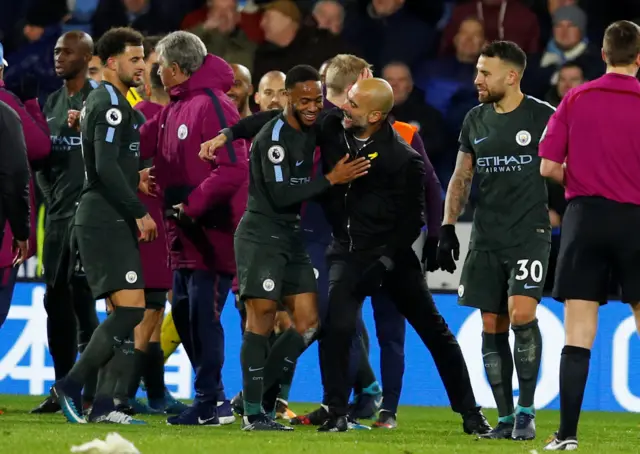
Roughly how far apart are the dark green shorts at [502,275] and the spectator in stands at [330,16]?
19.5ft

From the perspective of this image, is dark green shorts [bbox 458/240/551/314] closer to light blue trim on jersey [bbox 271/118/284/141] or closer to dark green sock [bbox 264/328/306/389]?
dark green sock [bbox 264/328/306/389]

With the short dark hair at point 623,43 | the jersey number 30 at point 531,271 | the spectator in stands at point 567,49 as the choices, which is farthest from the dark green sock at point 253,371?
the spectator in stands at point 567,49

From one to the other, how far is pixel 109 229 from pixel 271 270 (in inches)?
39.3

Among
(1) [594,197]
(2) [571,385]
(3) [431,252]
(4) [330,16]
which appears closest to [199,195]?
(3) [431,252]

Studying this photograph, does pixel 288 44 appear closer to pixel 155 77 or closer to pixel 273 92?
pixel 273 92

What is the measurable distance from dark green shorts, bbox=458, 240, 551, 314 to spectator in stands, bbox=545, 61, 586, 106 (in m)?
5.01

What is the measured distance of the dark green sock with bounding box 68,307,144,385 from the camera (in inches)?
315

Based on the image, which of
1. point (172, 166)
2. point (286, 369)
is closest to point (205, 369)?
point (286, 369)

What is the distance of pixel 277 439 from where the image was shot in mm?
7199

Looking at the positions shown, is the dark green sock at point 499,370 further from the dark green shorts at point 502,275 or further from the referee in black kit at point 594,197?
the referee in black kit at point 594,197

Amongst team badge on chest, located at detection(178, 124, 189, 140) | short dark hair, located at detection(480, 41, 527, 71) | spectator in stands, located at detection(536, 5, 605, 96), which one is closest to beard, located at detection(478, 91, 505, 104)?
short dark hair, located at detection(480, 41, 527, 71)

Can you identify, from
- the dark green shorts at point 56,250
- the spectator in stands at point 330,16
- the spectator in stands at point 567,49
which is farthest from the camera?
the spectator in stands at point 330,16

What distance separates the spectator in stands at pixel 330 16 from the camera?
45.0 ft

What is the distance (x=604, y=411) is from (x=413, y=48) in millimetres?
4402
